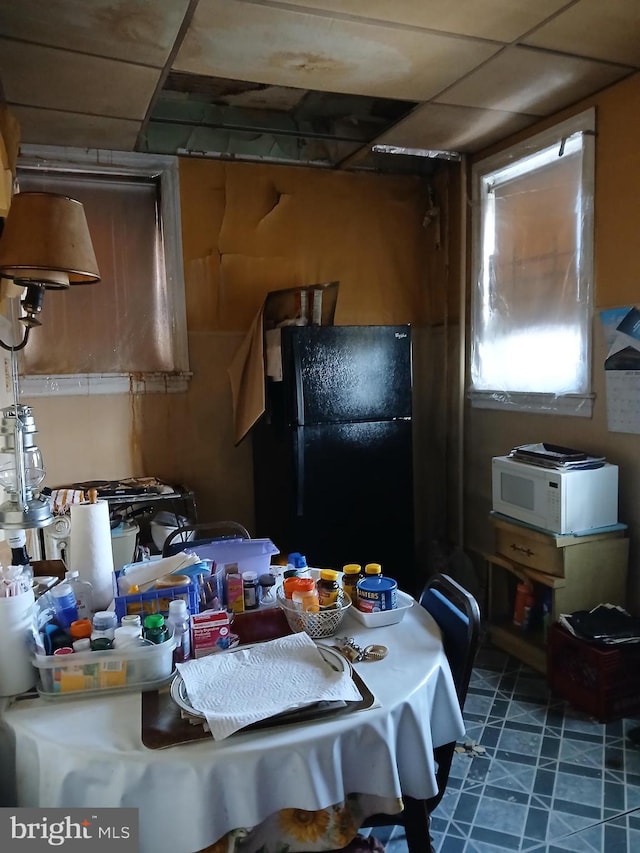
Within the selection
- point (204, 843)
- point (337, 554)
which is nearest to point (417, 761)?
point (204, 843)

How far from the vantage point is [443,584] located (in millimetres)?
1814

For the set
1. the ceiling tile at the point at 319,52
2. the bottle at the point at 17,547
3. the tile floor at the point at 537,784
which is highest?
the ceiling tile at the point at 319,52

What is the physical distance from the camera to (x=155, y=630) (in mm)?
1349

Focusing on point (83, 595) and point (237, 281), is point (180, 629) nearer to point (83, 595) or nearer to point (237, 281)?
point (83, 595)

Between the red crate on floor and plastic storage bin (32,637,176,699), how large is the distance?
6.06ft

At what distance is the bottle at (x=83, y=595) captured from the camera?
1.52 meters

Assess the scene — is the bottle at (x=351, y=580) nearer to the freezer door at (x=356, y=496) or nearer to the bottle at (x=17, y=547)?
the bottle at (x=17, y=547)

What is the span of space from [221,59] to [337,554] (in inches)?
89.8

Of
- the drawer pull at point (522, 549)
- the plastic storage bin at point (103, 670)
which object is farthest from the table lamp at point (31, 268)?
the drawer pull at point (522, 549)

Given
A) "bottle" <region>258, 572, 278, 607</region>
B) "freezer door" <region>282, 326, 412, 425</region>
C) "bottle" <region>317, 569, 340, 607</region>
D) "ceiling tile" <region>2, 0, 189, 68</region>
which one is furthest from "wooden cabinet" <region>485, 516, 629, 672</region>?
"ceiling tile" <region>2, 0, 189, 68</region>

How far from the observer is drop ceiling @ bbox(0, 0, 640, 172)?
6.76 feet

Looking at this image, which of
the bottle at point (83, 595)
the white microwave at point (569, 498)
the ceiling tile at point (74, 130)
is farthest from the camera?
the ceiling tile at point (74, 130)

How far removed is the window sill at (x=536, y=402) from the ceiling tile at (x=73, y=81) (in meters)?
2.29

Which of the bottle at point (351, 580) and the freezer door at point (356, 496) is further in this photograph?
the freezer door at point (356, 496)
